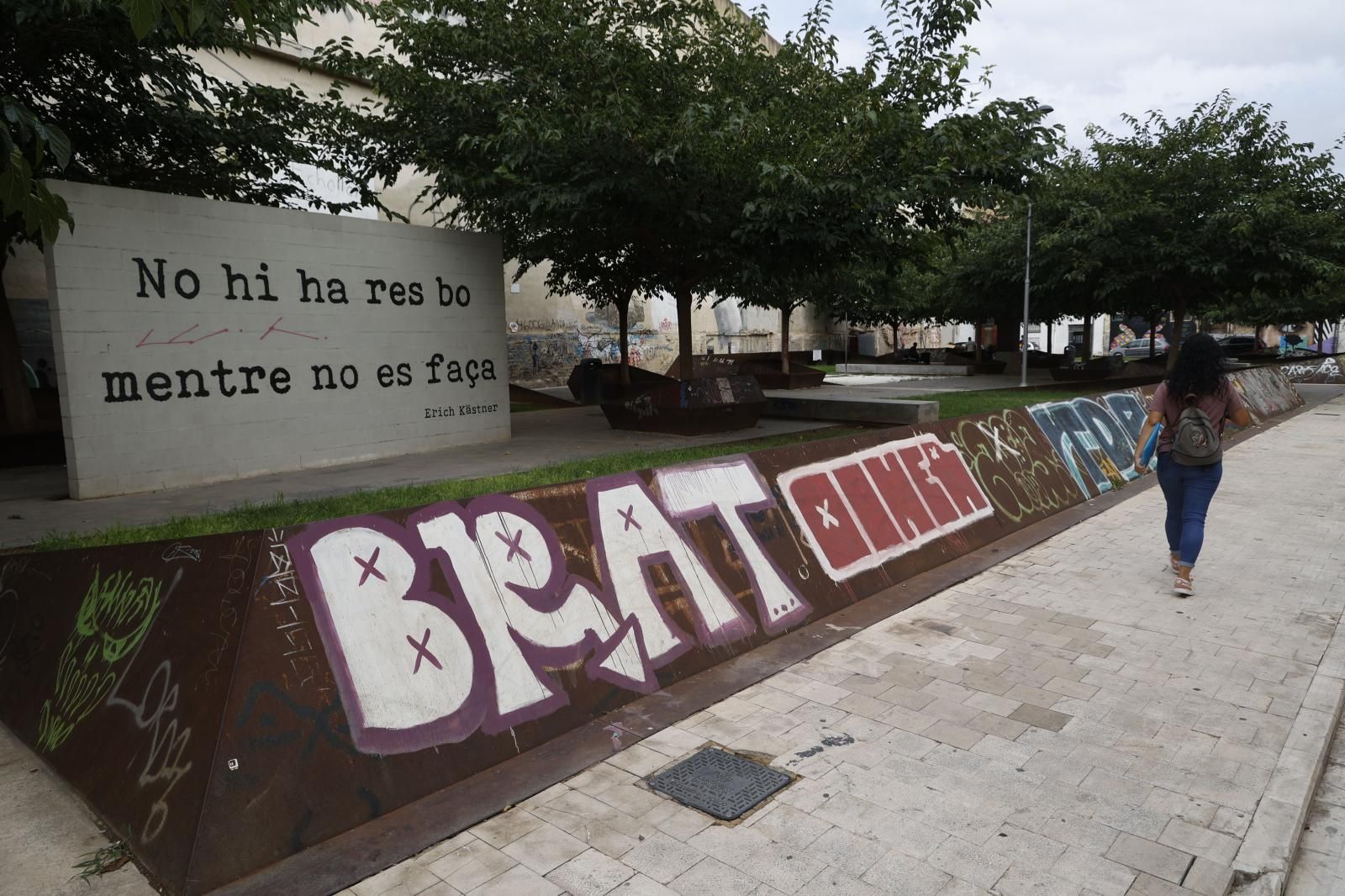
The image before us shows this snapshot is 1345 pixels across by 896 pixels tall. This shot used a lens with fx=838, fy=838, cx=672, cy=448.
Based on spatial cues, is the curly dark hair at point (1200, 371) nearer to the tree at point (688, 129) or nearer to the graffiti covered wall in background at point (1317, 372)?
the tree at point (688, 129)

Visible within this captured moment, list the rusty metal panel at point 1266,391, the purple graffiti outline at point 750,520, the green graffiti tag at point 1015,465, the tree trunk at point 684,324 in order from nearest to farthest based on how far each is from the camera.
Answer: the purple graffiti outline at point 750,520, the green graffiti tag at point 1015,465, the tree trunk at point 684,324, the rusty metal panel at point 1266,391

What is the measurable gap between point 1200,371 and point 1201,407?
25 centimetres

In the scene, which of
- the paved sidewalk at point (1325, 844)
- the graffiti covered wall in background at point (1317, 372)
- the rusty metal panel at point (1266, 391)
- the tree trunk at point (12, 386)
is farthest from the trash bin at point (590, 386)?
the graffiti covered wall in background at point (1317, 372)

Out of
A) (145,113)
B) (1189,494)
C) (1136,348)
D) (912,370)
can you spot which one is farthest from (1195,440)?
(1136,348)

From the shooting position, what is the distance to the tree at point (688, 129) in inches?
436

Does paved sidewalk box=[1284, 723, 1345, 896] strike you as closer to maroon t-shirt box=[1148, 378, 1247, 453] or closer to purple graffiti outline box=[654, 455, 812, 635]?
purple graffiti outline box=[654, 455, 812, 635]

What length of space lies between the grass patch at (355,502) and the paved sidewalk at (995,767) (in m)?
2.27

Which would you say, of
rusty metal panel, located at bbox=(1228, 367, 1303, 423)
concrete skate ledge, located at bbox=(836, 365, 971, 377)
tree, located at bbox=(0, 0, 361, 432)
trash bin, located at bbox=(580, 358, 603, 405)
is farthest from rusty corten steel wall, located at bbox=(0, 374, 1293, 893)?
concrete skate ledge, located at bbox=(836, 365, 971, 377)

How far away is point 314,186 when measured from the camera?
20734mm

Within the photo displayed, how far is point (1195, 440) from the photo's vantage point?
5.62 metres

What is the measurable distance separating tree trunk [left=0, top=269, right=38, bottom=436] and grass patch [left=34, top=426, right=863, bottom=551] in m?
6.53

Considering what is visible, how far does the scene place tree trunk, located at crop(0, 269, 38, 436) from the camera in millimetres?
12172

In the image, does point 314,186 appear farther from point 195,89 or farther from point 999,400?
point 999,400

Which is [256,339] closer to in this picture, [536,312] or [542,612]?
[542,612]
